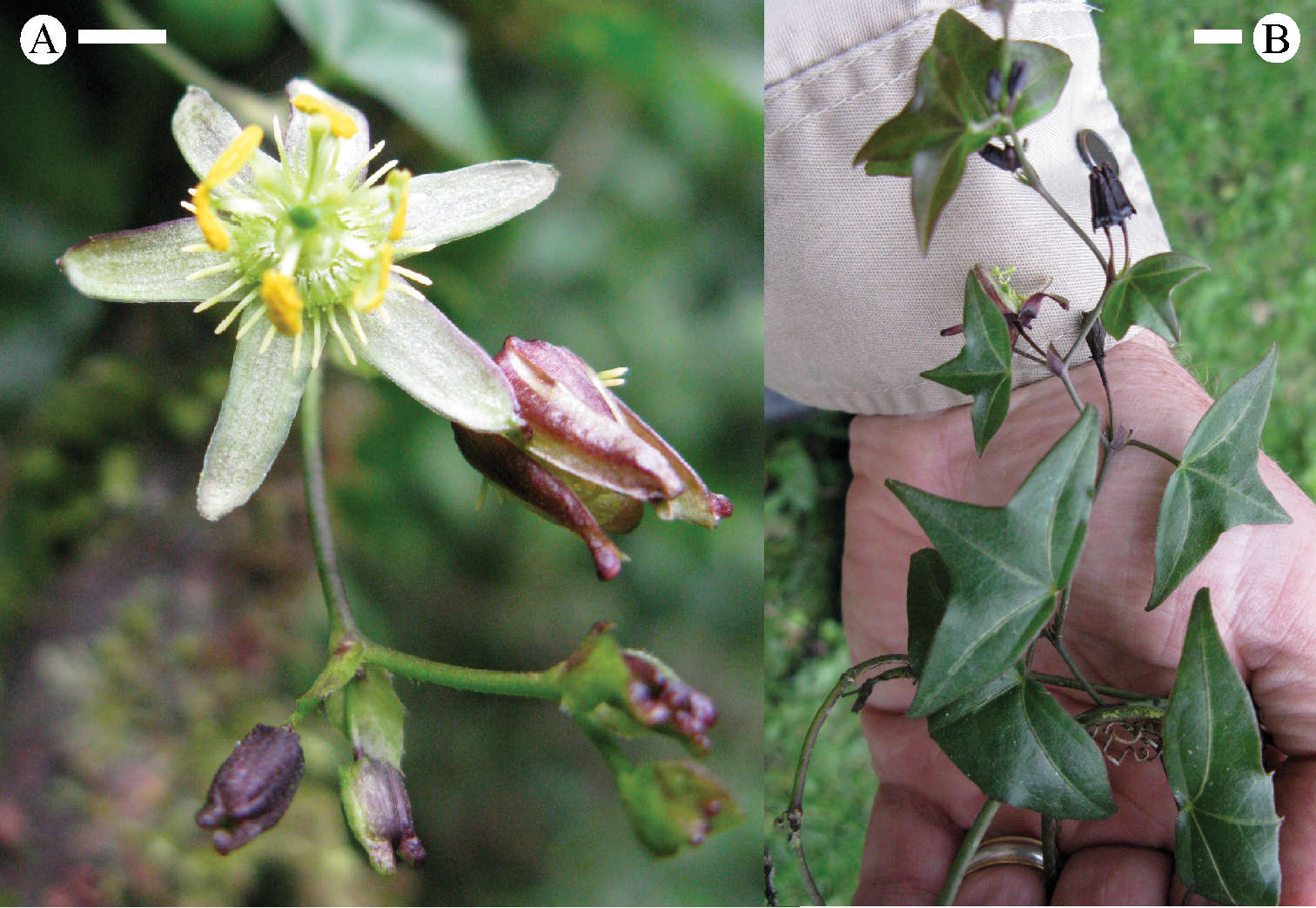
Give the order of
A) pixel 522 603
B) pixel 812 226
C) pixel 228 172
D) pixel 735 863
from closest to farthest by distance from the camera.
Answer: pixel 228 172 → pixel 812 226 → pixel 735 863 → pixel 522 603

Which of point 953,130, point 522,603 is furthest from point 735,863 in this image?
point 953,130

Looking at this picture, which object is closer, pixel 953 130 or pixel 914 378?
pixel 953 130

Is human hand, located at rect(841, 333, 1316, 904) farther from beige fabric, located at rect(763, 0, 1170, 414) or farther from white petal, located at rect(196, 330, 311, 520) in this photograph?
white petal, located at rect(196, 330, 311, 520)

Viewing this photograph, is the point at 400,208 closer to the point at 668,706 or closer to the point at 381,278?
the point at 381,278

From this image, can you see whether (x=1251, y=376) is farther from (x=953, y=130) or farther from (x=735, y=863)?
(x=735, y=863)

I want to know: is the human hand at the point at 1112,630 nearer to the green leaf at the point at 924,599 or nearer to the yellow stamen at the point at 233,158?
the green leaf at the point at 924,599

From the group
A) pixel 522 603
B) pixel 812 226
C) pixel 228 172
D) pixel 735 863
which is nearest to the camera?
pixel 228 172

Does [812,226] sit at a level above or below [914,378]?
above
